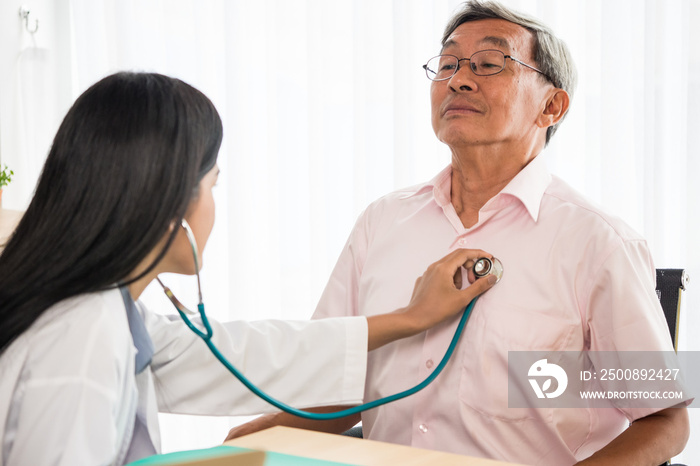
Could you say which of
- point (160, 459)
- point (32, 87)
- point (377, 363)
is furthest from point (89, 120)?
point (32, 87)

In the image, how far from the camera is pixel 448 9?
236 cm

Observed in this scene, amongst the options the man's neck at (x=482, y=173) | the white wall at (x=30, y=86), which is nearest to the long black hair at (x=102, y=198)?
the man's neck at (x=482, y=173)

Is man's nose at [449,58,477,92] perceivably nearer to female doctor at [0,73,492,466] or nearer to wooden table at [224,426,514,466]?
female doctor at [0,73,492,466]

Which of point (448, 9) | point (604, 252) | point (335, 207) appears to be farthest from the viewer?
point (335, 207)

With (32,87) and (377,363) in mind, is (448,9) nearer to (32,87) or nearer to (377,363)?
(377,363)

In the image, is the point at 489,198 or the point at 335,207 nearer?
the point at 489,198

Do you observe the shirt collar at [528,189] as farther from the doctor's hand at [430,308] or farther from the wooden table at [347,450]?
the wooden table at [347,450]

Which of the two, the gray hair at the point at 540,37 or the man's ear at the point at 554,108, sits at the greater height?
the gray hair at the point at 540,37

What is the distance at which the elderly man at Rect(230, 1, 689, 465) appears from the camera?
4.25 feet

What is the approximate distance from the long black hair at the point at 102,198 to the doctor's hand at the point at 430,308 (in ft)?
1.54

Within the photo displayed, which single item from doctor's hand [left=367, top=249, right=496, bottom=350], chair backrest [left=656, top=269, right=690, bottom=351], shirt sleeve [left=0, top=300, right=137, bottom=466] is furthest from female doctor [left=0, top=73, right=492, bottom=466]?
chair backrest [left=656, top=269, right=690, bottom=351]

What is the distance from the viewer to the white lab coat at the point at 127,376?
867 mm

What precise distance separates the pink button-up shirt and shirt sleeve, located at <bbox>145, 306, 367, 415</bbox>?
0.16 m

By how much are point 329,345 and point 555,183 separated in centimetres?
59
